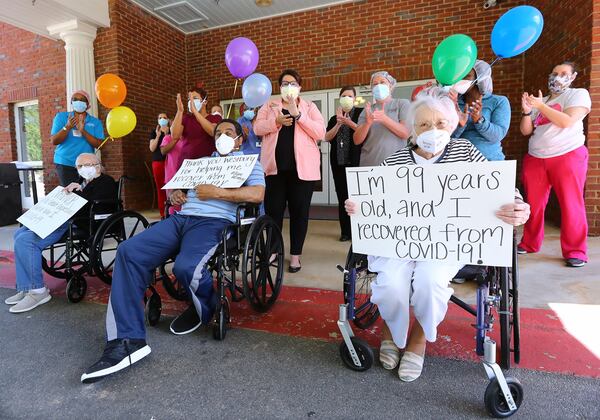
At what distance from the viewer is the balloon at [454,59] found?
6.68ft

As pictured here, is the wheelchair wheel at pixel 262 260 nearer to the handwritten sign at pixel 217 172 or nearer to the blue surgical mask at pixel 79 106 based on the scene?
the handwritten sign at pixel 217 172

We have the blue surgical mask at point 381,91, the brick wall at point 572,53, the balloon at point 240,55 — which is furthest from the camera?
the brick wall at point 572,53

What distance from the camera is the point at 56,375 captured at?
1.53 m

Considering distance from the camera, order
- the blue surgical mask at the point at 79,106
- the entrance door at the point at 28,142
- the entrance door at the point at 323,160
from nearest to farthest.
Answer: the blue surgical mask at the point at 79,106 < the entrance door at the point at 323,160 < the entrance door at the point at 28,142

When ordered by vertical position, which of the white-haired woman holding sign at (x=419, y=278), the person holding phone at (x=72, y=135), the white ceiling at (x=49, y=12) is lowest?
the white-haired woman holding sign at (x=419, y=278)

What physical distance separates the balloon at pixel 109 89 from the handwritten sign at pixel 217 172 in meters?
1.96

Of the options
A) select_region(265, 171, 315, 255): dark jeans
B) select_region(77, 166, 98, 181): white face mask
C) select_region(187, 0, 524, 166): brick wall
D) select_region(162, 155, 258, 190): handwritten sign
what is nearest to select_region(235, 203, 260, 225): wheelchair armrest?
select_region(162, 155, 258, 190): handwritten sign

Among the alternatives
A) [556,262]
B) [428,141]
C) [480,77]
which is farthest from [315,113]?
[556,262]

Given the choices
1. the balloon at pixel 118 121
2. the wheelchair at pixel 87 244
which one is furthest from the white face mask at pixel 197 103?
the balloon at pixel 118 121

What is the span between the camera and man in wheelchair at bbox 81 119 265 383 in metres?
1.57

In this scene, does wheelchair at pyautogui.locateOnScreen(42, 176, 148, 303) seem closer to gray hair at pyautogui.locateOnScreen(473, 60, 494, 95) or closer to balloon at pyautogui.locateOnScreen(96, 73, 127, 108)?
balloon at pyautogui.locateOnScreen(96, 73, 127, 108)

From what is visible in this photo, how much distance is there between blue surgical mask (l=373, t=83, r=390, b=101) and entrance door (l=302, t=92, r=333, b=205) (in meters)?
3.47

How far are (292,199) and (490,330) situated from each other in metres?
1.64

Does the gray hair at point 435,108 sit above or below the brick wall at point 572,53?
below
